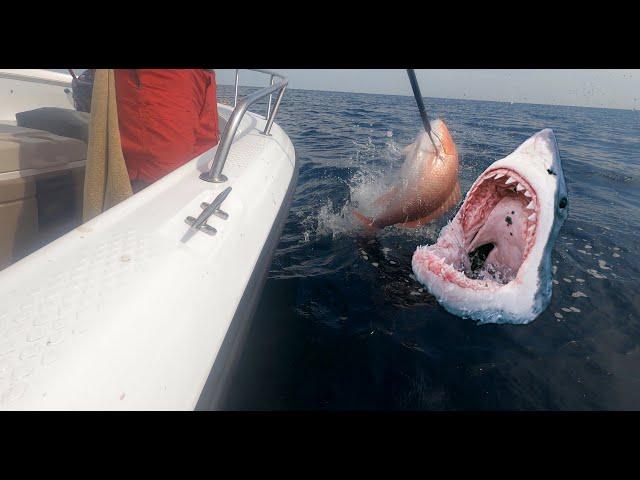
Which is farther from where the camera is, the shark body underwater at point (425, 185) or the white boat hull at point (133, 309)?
the shark body underwater at point (425, 185)

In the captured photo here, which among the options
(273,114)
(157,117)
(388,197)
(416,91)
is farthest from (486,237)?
(157,117)

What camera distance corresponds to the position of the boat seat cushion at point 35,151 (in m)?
1.72

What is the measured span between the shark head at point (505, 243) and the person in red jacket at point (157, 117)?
1442 mm

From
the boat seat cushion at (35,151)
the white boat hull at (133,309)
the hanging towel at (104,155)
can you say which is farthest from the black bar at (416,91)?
the boat seat cushion at (35,151)

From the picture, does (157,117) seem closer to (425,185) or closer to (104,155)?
(104,155)

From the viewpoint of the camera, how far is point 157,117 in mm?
1844

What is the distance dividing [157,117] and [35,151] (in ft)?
2.04

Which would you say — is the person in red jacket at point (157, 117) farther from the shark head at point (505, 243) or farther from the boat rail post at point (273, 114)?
the shark head at point (505, 243)

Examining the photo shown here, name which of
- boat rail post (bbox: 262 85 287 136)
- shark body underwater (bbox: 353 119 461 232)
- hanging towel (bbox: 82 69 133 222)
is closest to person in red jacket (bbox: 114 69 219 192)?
hanging towel (bbox: 82 69 133 222)

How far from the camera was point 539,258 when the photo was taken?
1729mm

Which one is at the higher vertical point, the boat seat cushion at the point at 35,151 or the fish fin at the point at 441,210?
the boat seat cushion at the point at 35,151

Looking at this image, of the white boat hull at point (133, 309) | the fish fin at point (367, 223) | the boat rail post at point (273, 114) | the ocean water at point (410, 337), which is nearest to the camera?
the white boat hull at point (133, 309)
